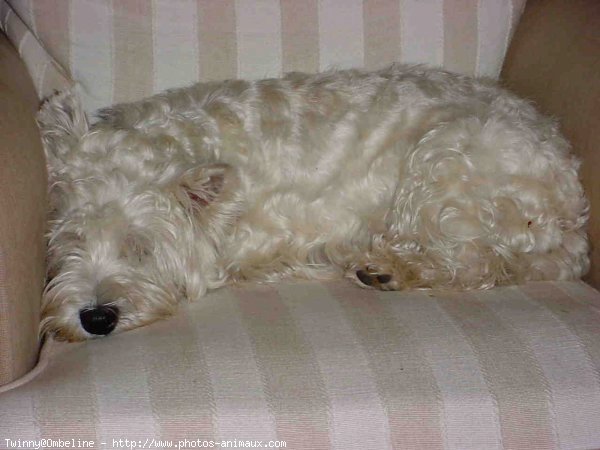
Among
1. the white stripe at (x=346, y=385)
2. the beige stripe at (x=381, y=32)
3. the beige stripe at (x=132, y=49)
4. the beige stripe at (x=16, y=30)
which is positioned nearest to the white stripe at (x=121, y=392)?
the white stripe at (x=346, y=385)

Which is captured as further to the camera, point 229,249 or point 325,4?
point 325,4

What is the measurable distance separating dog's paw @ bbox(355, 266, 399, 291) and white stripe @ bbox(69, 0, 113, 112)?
4.67ft

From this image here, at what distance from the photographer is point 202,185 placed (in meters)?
2.66

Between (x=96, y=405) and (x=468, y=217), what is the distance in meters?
1.60

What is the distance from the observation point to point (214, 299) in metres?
2.69

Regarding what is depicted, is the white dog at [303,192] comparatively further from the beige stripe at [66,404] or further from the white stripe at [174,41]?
the beige stripe at [66,404]

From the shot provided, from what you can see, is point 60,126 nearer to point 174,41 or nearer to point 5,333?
point 174,41

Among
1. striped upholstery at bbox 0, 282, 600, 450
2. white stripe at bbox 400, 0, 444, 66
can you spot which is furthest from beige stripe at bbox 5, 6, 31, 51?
white stripe at bbox 400, 0, 444, 66

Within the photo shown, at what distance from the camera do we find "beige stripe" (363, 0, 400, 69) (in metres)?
3.36

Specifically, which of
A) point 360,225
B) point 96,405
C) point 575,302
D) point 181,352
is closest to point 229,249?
point 360,225

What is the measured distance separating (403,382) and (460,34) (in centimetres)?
192

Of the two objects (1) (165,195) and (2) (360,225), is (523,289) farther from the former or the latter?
(1) (165,195)

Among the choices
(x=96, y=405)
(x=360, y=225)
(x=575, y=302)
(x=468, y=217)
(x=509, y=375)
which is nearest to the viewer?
(x=96, y=405)

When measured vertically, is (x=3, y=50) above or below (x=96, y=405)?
above
